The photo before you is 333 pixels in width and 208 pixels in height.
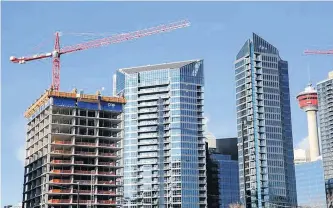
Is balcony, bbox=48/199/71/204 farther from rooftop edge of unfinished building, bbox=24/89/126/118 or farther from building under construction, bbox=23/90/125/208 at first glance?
rooftop edge of unfinished building, bbox=24/89/126/118

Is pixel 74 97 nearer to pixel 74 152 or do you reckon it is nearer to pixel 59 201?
pixel 74 152

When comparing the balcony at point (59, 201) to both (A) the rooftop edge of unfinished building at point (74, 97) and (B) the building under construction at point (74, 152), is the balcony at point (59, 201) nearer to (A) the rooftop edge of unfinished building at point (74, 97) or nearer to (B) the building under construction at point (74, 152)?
(B) the building under construction at point (74, 152)

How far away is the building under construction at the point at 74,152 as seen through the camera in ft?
543

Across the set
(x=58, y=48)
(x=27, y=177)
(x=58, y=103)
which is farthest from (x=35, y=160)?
(x=58, y=48)

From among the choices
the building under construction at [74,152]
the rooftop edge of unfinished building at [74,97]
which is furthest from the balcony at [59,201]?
the rooftop edge of unfinished building at [74,97]

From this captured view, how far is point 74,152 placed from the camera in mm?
169500

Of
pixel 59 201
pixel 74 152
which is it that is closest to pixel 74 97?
pixel 74 152

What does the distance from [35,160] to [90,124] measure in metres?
23.6

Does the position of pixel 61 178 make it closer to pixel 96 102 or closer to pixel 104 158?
pixel 104 158

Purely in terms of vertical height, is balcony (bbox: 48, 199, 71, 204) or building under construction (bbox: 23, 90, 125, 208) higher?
building under construction (bbox: 23, 90, 125, 208)

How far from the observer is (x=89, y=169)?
17200 centimetres

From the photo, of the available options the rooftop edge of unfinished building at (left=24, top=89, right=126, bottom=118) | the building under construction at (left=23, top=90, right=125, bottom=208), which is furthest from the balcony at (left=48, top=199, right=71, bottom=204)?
the rooftop edge of unfinished building at (left=24, top=89, right=126, bottom=118)

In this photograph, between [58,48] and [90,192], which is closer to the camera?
[90,192]

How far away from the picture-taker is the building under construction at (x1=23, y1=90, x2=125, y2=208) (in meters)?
166
